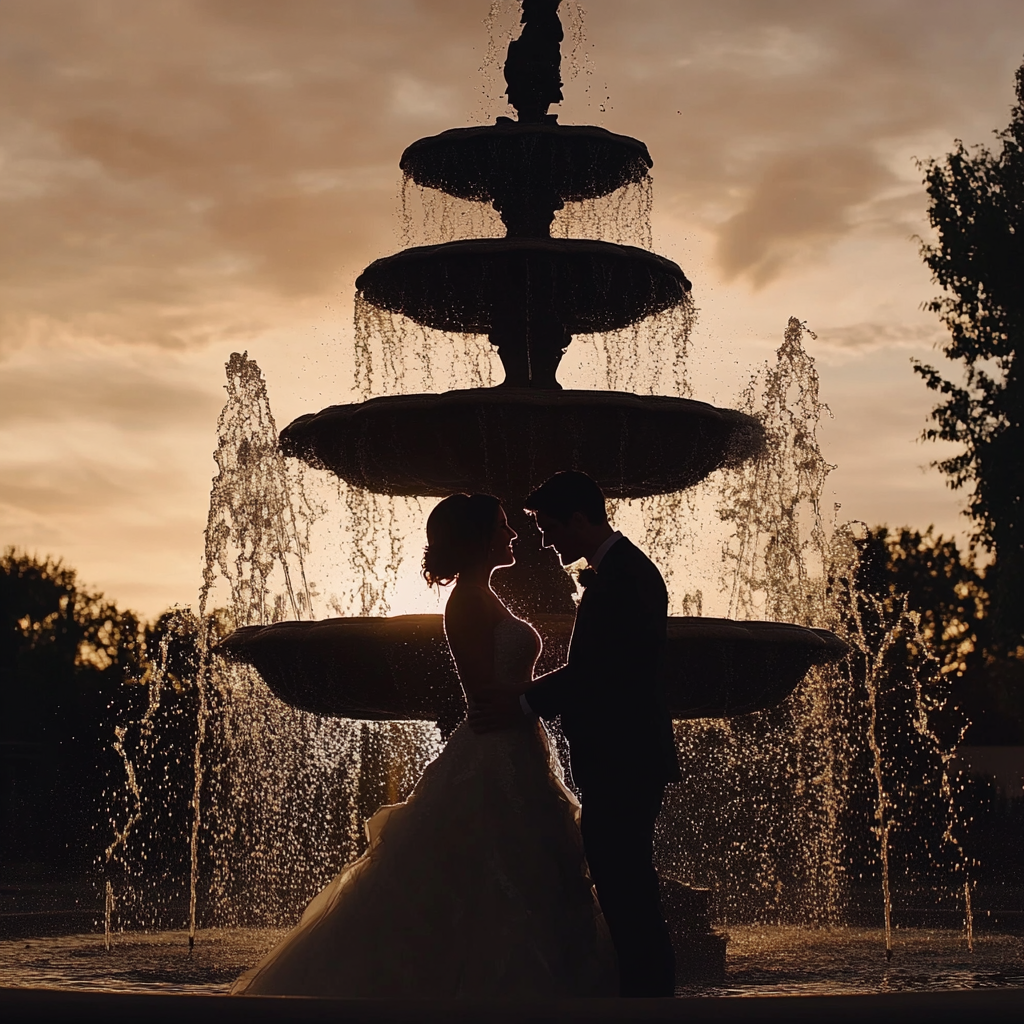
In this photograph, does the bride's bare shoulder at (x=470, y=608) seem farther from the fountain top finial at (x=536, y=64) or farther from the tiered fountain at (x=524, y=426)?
the fountain top finial at (x=536, y=64)

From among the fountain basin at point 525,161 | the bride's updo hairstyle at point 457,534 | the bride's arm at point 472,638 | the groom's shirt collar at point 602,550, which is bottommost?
the bride's arm at point 472,638

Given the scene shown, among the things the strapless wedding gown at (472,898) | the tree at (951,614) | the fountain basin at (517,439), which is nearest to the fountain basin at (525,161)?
the fountain basin at (517,439)

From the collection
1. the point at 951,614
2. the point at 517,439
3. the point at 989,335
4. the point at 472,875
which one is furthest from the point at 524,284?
the point at 951,614

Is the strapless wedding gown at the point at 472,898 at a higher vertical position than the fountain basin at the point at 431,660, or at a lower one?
lower

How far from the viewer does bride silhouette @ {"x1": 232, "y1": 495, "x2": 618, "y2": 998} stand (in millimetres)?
5988

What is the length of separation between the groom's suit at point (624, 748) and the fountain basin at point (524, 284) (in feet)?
14.8

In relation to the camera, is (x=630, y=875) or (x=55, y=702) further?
(x=55, y=702)

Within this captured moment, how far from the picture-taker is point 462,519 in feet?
20.7

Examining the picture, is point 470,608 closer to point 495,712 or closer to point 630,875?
point 495,712

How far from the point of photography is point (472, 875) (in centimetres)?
617

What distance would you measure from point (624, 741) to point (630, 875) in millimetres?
464

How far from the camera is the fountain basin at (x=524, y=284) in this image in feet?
32.5

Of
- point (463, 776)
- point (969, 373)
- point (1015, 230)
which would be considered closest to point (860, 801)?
point (969, 373)

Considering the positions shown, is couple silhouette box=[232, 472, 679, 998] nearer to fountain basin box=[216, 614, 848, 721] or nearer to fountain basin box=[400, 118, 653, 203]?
fountain basin box=[216, 614, 848, 721]
